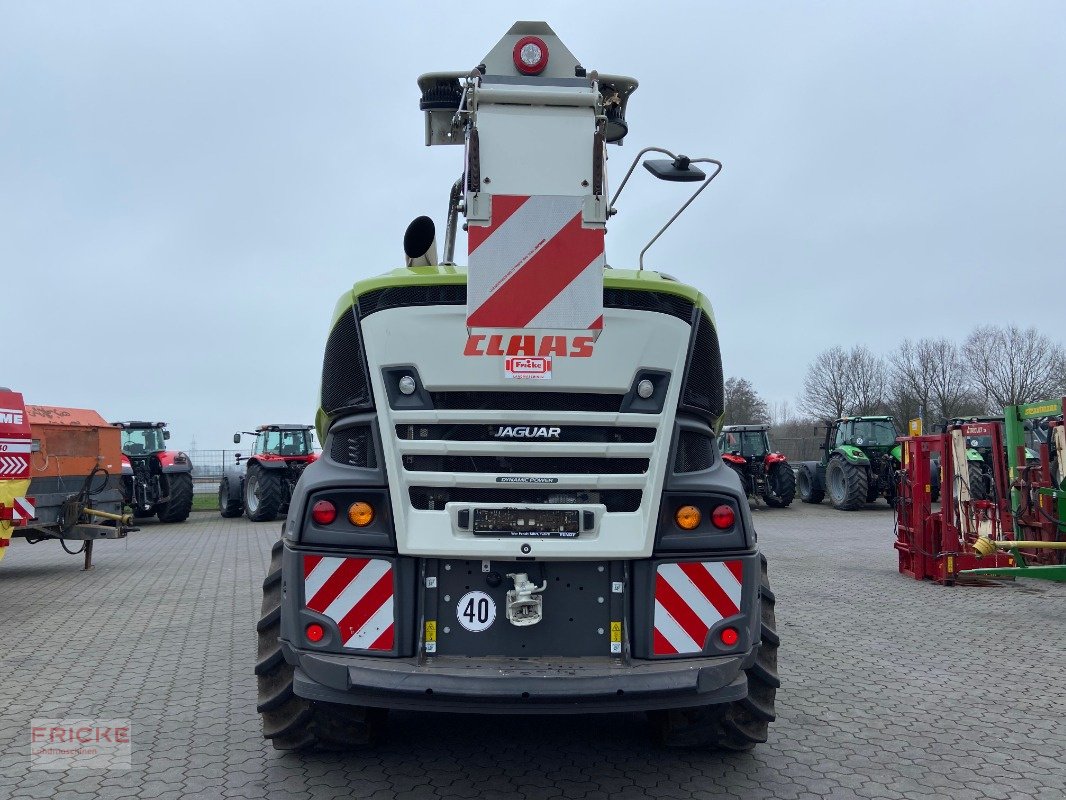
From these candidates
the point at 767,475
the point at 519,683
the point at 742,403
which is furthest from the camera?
the point at 742,403

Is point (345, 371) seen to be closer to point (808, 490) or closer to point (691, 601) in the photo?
point (691, 601)

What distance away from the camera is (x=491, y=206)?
3.62 metres

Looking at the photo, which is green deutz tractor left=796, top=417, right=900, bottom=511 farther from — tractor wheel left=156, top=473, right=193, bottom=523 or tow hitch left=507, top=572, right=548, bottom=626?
tow hitch left=507, top=572, right=548, bottom=626

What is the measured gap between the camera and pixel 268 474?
18.7 meters

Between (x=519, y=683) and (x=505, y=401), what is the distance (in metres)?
1.08

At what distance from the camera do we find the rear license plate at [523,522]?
3521 mm

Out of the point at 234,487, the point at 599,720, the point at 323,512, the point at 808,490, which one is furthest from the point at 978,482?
the point at 323,512

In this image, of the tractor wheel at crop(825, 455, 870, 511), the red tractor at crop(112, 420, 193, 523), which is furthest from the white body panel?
the tractor wheel at crop(825, 455, 870, 511)

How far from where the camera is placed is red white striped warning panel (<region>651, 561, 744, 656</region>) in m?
3.55

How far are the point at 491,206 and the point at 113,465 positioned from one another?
9.61 meters

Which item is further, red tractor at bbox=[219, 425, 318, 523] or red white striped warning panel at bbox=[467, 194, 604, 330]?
red tractor at bbox=[219, 425, 318, 523]

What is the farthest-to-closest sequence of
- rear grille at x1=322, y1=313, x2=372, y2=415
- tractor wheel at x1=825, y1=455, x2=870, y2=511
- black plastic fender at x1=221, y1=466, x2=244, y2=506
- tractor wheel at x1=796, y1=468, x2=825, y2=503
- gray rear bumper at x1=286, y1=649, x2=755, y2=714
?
tractor wheel at x1=796, y1=468, x2=825, y2=503 < black plastic fender at x1=221, y1=466, x2=244, y2=506 < tractor wheel at x1=825, y1=455, x2=870, y2=511 < rear grille at x1=322, y1=313, x2=372, y2=415 < gray rear bumper at x1=286, y1=649, x2=755, y2=714

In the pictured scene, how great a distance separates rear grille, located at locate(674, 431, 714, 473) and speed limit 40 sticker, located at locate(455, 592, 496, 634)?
3.07ft

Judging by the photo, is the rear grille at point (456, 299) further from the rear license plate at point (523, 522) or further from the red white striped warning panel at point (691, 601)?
the red white striped warning panel at point (691, 601)
